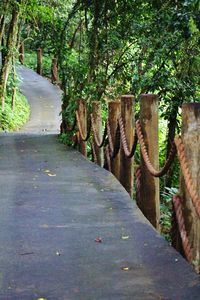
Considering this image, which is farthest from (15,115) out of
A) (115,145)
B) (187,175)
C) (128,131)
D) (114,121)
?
(187,175)

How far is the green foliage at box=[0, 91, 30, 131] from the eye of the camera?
21141 mm

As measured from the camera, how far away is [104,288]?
11.6 feet

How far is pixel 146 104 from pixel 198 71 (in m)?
4.52

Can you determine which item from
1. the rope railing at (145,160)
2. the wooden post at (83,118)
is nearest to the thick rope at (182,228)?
the rope railing at (145,160)

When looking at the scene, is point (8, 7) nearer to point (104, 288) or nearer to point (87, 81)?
point (87, 81)

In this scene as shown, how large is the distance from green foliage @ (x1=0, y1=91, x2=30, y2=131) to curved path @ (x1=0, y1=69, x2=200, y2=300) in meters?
12.9

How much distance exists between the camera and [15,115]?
23438 millimetres

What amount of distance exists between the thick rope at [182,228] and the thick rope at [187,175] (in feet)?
1.27

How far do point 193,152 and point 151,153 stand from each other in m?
1.65

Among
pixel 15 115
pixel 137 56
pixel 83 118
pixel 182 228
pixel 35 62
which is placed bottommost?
pixel 182 228

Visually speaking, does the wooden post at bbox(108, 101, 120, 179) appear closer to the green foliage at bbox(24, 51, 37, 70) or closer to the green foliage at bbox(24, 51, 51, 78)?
the green foliage at bbox(24, 51, 51, 78)

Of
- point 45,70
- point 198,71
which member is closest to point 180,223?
point 198,71

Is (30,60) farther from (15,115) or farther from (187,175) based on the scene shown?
(187,175)

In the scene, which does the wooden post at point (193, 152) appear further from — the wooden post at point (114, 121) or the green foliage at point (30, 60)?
the green foliage at point (30, 60)
